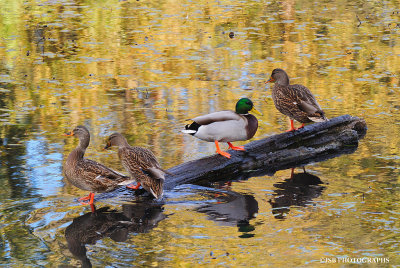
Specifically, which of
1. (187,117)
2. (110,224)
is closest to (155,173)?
(110,224)

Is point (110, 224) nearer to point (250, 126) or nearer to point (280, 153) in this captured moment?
point (250, 126)

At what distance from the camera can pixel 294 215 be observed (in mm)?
7754

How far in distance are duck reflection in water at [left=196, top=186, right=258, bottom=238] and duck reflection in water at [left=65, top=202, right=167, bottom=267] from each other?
0.56 m

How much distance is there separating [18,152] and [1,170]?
2.63 ft

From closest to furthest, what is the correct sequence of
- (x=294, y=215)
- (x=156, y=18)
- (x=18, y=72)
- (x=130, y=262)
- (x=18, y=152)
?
(x=130, y=262), (x=294, y=215), (x=18, y=152), (x=18, y=72), (x=156, y=18)

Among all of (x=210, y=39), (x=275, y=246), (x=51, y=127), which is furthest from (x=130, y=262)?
(x=210, y=39)

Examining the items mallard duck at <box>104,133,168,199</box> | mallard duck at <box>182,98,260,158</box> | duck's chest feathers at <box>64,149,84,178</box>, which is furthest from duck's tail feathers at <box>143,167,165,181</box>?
mallard duck at <box>182,98,260,158</box>

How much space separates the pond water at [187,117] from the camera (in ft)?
23.1

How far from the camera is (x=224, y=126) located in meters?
9.04

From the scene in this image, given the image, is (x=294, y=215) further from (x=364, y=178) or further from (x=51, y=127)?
(x=51, y=127)

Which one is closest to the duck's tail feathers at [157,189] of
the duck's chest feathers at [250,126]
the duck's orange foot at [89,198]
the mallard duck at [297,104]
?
the duck's orange foot at [89,198]

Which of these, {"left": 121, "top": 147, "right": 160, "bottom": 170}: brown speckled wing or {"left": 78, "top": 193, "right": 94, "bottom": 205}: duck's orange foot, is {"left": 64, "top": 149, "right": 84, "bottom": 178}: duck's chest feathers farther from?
{"left": 121, "top": 147, "right": 160, "bottom": 170}: brown speckled wing

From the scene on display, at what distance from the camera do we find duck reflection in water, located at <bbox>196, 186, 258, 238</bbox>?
24.8ft

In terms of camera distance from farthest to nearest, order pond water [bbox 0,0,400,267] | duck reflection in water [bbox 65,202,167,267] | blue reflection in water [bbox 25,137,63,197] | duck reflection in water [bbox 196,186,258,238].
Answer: blue reflection in water [bbox 25,137,63,197] < duck reflection in water [bbox 196,186,258,238] < duck reflection in water [bbox 65,202,167,267] < pond water [bbox 0,0,400,267]
